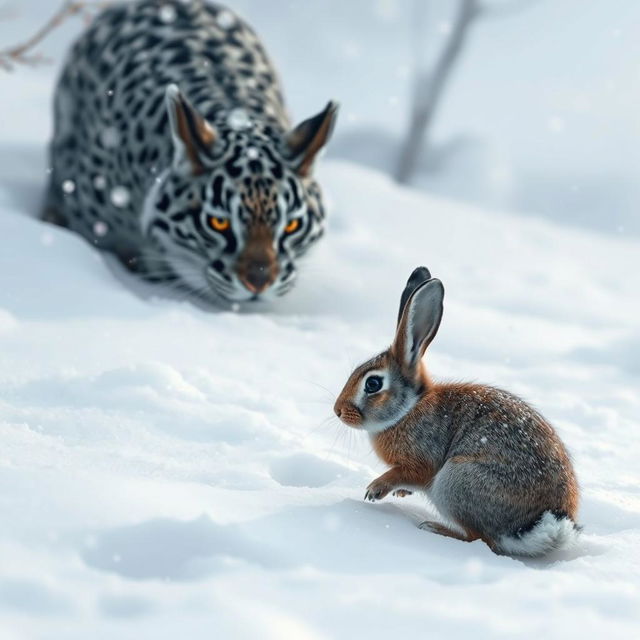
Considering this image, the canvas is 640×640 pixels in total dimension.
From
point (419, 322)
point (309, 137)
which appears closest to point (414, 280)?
point (419, 322)

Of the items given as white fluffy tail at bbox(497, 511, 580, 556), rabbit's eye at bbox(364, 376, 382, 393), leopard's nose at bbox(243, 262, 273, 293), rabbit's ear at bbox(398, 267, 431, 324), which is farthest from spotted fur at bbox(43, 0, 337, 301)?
white fluffy tail at bbox(497, 511, 580, 556)

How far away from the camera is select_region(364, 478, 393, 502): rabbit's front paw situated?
330 centimetres

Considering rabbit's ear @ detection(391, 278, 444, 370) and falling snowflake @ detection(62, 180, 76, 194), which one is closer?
rabbit's ear @ detection(391, 278, 444, 370)

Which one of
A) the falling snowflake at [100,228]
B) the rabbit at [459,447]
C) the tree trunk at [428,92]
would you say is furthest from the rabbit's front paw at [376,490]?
the tree trunk at [428,92]

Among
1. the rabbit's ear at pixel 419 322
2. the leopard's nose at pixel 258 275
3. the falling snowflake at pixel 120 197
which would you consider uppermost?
the rabbit's ear at pixel 419 322

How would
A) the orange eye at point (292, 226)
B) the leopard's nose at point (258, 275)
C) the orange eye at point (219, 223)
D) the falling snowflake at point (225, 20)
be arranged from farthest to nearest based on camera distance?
the falling snowflake at point (225, 20) → the orange eye at point (292, 226) → the orange eye at point (219, 223) → the leopard's nose at point (258, 275)

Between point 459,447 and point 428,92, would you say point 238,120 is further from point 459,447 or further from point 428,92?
point 428,92

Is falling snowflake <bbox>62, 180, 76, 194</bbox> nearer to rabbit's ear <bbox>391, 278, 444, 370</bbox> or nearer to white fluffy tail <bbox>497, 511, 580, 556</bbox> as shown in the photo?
rabbit's ear <bbox>391, 278, 444, 370</bbox>

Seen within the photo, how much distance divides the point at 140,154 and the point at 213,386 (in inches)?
92.3

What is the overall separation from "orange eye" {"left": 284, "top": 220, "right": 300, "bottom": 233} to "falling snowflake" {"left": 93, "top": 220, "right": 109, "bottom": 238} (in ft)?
5.22

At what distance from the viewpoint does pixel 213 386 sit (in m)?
4.35

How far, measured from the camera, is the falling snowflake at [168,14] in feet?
22.9

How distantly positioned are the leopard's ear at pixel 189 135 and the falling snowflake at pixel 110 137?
1059 millimetres

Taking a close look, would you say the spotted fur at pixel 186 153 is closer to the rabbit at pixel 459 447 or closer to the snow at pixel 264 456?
the snow at pixel 264 456
